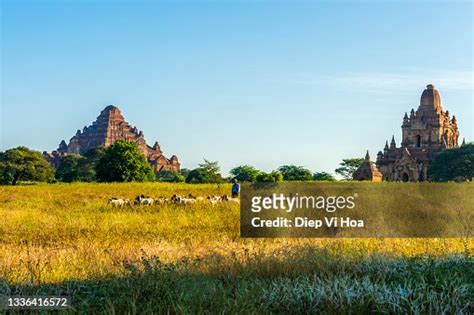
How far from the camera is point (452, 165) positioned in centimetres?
5888

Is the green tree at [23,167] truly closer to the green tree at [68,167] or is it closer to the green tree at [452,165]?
the green tree at [68,167]

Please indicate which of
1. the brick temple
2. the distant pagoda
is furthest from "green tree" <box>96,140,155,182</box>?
the distant pagoda

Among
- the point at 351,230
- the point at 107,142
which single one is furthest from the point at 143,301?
the point at 107,142

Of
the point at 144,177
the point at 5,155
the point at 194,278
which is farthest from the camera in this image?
the point at 5,155

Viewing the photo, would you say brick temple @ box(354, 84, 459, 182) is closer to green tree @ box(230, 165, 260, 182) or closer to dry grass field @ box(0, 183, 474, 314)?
green tree @ box(230, 165, 260, 182)

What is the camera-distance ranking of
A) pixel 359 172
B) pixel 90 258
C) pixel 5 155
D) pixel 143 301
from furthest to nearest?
pixel 5 155
pixel 359 172
pixel 90 258
pixel 143 301

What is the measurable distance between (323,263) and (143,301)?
2237 mm

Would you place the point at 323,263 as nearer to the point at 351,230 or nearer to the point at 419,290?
the point at 419,290

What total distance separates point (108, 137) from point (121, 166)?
82945 millimetres

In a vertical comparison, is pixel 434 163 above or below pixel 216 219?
above

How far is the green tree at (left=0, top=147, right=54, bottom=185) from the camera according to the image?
5478cm

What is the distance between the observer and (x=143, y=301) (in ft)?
15.0

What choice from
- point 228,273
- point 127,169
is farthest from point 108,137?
point 228,273

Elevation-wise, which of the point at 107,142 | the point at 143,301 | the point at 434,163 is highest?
the point at 107,142
